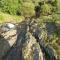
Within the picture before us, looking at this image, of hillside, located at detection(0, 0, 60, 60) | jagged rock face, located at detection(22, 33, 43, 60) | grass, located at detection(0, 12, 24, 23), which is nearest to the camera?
jagged rock face, located at detection(22, 33, 43, 60)

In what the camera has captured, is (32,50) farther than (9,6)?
No

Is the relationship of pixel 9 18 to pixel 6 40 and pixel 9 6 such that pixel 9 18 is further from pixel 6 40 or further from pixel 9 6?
pixel 6 40

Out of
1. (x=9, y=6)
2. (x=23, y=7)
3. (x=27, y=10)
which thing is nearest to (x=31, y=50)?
(x=9, y=6)

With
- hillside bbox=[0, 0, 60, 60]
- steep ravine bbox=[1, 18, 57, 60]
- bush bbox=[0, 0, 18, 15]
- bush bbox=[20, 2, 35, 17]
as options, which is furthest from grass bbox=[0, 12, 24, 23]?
steep ravine bbox=[1, 18, 57, 60]

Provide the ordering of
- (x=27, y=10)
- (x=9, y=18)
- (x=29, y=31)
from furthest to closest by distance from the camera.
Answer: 1. (x=27, y=10)
2. (x=9, y=18)
3. (x=29, y=31)

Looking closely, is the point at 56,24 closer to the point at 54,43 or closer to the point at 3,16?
the point at 54,43

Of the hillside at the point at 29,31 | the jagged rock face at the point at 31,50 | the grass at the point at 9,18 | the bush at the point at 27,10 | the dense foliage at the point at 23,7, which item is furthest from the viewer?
the bush at the point at 27,10

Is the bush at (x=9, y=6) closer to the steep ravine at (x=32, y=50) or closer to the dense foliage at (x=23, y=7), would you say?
the dense foliage at (x=23, y=7)

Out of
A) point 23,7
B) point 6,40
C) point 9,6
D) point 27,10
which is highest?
point 9,6

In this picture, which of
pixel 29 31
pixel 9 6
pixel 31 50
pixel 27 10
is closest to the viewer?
pixel 31 50

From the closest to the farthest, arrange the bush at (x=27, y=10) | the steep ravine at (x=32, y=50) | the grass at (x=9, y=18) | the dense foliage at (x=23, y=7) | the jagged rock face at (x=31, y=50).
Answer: the jagged rock face at (x=31, y=50)
the steep ravine at (x=32, y=50)
the grass at (x=9, y=18)
the dense foliage at (x=23, y=7)
the bush at (x=27, y=10)

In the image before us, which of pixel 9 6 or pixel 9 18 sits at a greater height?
pixel 9 6

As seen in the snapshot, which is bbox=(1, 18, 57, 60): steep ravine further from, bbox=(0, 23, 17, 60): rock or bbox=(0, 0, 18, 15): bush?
bbox=(0, 0, 18, 15): bush

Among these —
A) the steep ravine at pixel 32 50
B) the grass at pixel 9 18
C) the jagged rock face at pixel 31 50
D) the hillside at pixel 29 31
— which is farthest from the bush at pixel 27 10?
the jagged rock face at pixel 31 50
